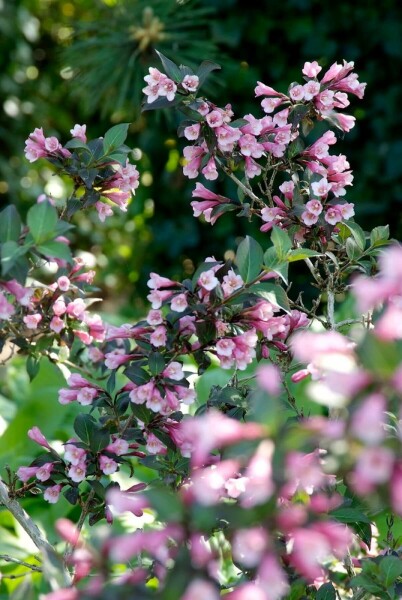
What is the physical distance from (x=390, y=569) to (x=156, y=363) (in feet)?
1.05

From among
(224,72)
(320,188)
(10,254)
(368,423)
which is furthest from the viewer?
(224,72)

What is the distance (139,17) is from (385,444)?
228 cm

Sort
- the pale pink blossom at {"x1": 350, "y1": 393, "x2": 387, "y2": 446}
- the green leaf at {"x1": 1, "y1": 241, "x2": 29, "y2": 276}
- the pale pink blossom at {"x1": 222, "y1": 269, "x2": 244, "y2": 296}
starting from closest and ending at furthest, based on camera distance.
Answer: the pale pink blossom at {"x1": 350, "y1": 393, "x2": 387, "y2": 446} < the green leaf at {"x1": 1, "y1": 241, "x2": 29, "y2": 276} < the pale pink blossom at {"x1": 222, "y1": 269, "x2": 244, "y2": 296}

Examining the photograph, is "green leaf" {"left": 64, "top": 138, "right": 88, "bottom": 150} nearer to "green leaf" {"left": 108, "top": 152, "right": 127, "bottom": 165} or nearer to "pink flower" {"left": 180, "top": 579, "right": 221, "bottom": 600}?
"green leaf" {"left": 108, "top": 152, "right": 127, "bottom": 165}

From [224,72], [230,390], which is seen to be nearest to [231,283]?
[230,390]

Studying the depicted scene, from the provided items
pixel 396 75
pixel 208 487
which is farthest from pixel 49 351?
pixel 396 75

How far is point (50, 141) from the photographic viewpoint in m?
1.10

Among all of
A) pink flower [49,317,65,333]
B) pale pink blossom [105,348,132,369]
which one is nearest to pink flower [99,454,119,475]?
pale pink blossom [105,348,132,369]

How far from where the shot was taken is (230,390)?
3.23 ft

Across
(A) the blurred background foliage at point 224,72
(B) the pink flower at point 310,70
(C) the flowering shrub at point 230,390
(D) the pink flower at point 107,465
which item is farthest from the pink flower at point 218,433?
(A) the blurred background foliage at point 224,72

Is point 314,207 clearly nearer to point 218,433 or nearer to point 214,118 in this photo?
point 214,118

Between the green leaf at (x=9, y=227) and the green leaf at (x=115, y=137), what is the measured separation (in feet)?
0.76

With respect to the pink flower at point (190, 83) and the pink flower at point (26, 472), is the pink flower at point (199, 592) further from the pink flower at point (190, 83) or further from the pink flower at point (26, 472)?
the pink flower at point (190, 83)

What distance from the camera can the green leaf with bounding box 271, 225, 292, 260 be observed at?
91cm
